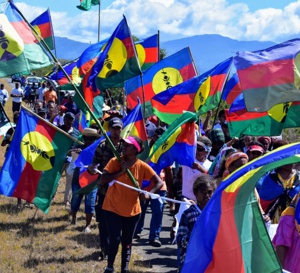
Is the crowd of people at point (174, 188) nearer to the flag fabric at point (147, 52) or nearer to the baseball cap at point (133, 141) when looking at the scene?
the baseball cap at point (133, 141)

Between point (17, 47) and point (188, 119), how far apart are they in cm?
258

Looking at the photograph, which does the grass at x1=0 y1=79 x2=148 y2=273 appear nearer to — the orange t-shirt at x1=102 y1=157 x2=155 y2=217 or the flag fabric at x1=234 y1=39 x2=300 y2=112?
the orange t-shirt at x1=102 y1=157 x2=155 y2=217

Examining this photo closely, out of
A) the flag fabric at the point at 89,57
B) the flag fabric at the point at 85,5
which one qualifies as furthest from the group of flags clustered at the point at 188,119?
the flag fabric at the point at 85,5

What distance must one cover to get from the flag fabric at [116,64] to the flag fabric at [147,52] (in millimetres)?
4219

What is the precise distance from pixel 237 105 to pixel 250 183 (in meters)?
4.66

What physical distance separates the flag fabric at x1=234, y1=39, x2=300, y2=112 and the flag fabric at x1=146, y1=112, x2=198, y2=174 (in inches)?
34.1

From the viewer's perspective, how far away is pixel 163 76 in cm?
1134

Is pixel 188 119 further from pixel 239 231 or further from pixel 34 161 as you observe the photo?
pixel 239 231

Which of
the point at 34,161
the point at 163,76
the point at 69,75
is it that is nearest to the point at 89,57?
the point at 69,75

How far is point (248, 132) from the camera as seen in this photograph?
7848 mm

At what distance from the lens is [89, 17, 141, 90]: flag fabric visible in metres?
8.41

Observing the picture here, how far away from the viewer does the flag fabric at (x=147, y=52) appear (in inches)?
512

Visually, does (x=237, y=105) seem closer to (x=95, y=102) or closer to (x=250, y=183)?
(x=95, y=102)

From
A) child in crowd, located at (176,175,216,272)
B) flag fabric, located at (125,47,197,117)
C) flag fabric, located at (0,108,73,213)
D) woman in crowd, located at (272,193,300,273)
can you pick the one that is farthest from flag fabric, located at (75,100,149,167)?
woman in crowd, located at (272,193,300,273)
